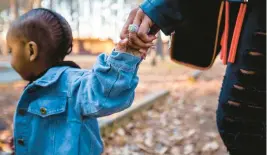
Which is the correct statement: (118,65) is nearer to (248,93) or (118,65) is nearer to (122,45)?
(122,45)

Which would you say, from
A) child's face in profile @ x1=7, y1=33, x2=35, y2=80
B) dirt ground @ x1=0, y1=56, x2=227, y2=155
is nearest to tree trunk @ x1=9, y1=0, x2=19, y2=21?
dirt ground @ x1=0, y1=56, x2=227, y2=155

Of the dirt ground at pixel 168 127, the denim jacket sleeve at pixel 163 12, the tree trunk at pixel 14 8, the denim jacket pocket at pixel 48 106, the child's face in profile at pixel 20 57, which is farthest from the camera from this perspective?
the tree trunk at pixel 14 8

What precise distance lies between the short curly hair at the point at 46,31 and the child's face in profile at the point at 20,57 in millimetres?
30

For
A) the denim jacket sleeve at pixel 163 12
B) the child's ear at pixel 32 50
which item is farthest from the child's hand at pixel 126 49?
the child's ear at pixel 32 50

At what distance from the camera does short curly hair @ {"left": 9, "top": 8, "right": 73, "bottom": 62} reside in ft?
5.23

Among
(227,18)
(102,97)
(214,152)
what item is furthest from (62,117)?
(214,152)

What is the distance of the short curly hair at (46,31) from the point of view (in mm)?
1595

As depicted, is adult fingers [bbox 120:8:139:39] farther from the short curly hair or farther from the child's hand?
the short curly hair

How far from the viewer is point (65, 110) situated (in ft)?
4.96

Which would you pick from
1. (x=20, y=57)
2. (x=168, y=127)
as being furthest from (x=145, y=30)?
(x=168, y=127)

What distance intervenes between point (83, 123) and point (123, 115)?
314 centimetres

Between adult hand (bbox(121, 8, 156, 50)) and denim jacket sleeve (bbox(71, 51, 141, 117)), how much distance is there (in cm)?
5

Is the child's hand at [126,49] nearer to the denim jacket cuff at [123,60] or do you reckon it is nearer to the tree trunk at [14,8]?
the denim jacket cuff at [123,60]

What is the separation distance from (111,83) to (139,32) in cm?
19
